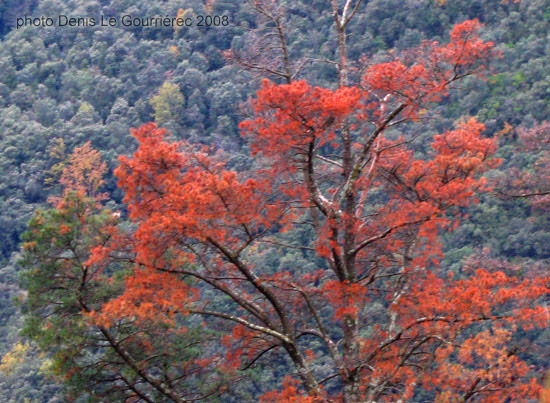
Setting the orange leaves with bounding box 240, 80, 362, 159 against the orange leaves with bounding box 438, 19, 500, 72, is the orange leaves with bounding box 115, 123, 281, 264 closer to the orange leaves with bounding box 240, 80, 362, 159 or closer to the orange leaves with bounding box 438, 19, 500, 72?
the orange leaves with bounding box 240, 80, 362, 159

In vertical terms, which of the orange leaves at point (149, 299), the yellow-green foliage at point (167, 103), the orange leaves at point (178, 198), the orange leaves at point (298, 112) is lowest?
the yellow-green foliage at point (167, 103)

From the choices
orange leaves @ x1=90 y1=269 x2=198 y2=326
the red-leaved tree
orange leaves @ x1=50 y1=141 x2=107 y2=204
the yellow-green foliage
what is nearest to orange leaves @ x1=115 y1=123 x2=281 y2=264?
the red-leaved tree

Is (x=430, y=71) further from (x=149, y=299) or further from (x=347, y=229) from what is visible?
(x=149, y=299)

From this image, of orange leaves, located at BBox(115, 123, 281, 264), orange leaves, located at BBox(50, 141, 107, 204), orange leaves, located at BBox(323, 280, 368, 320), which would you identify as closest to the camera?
orange leaves, located at BBox(115, 123, 281, 264)

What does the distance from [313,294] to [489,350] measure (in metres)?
1.77

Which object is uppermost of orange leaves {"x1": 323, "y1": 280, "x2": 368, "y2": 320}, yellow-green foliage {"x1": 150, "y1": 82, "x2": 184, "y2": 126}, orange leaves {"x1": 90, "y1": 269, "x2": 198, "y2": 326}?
orange leaves {"x1": 90, "y1": 269, "x2": 198, "y2": 326}

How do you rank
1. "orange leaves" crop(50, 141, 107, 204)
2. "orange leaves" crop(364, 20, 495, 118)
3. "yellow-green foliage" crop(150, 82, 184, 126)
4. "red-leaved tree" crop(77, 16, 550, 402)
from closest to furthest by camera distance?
"red-leaved tree" crop(77, 16, 550, 402) → "orange leaves" crop(364, 20, 495, 118) → "orange leaves" crop(50, 141, 107, 204) → "yellow-green foliage" crop(150, 82, 184, 126)

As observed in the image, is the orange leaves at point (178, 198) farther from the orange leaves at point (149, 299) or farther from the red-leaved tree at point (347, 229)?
the orange leaves at point (149, 299)

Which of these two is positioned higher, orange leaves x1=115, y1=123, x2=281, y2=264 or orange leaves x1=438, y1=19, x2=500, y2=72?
orange leaves x1=438, y1=19, x2=500, y2=72

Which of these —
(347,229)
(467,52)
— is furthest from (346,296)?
(467,52)

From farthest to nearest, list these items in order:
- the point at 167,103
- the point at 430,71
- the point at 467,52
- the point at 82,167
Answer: the point at 167,103
the point at 82,167
the point at 430,71
the point at 467,52

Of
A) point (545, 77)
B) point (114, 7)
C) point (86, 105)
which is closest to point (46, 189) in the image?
point (86, 105)

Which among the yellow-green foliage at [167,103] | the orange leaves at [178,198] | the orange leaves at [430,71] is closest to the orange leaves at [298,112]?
the orange leaves at [430,71]

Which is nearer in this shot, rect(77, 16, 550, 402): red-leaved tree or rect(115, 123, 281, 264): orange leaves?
rect(115, 123, 281, 264): orange leaves
